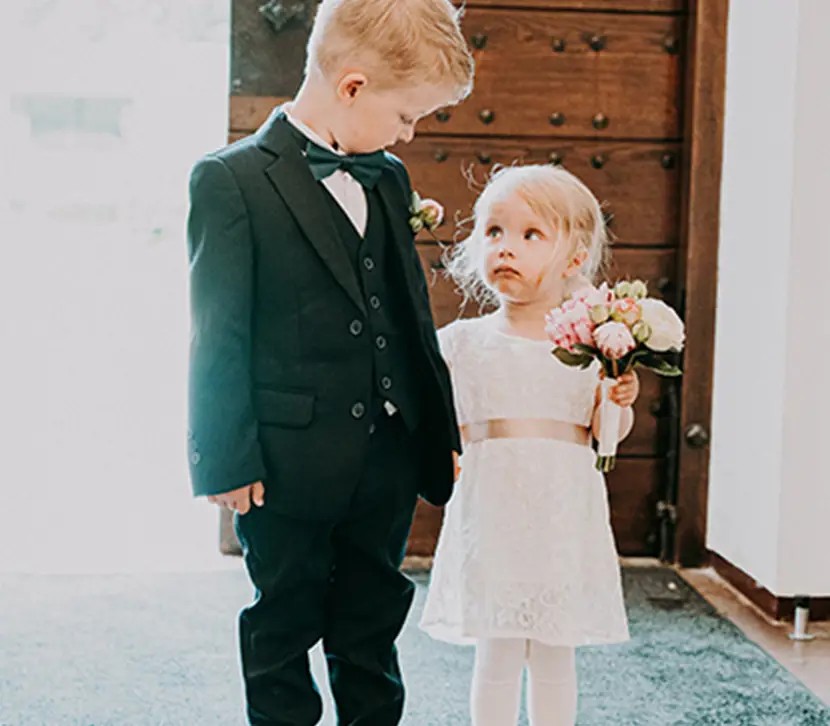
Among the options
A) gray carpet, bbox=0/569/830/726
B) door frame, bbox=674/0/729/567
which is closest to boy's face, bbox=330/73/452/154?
gray carpet, bbox=0/569/830/726

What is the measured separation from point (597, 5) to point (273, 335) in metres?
1.71

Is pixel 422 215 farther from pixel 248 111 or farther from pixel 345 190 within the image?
pixel 248 111

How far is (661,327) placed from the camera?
154 cm

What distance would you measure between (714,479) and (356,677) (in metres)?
1.50

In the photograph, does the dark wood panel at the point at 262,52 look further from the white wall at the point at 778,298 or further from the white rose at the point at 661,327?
the white rose at the point at 661,327

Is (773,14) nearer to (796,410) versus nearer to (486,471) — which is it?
(796,410)

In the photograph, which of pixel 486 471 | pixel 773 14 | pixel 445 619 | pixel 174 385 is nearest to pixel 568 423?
pixel 486 471

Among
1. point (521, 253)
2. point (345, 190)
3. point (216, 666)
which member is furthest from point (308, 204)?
point (216, 666)

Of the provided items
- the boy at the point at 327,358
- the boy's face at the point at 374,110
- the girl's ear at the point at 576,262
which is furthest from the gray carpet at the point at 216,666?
the boy's face at the point at 374,110

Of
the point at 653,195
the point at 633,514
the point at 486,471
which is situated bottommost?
the point at 633,514

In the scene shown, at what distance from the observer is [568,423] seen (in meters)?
1.69

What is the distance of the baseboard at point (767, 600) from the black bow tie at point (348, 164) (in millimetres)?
1412

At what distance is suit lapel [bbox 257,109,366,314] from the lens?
4.74 feet

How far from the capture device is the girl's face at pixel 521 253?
1.66 meters
